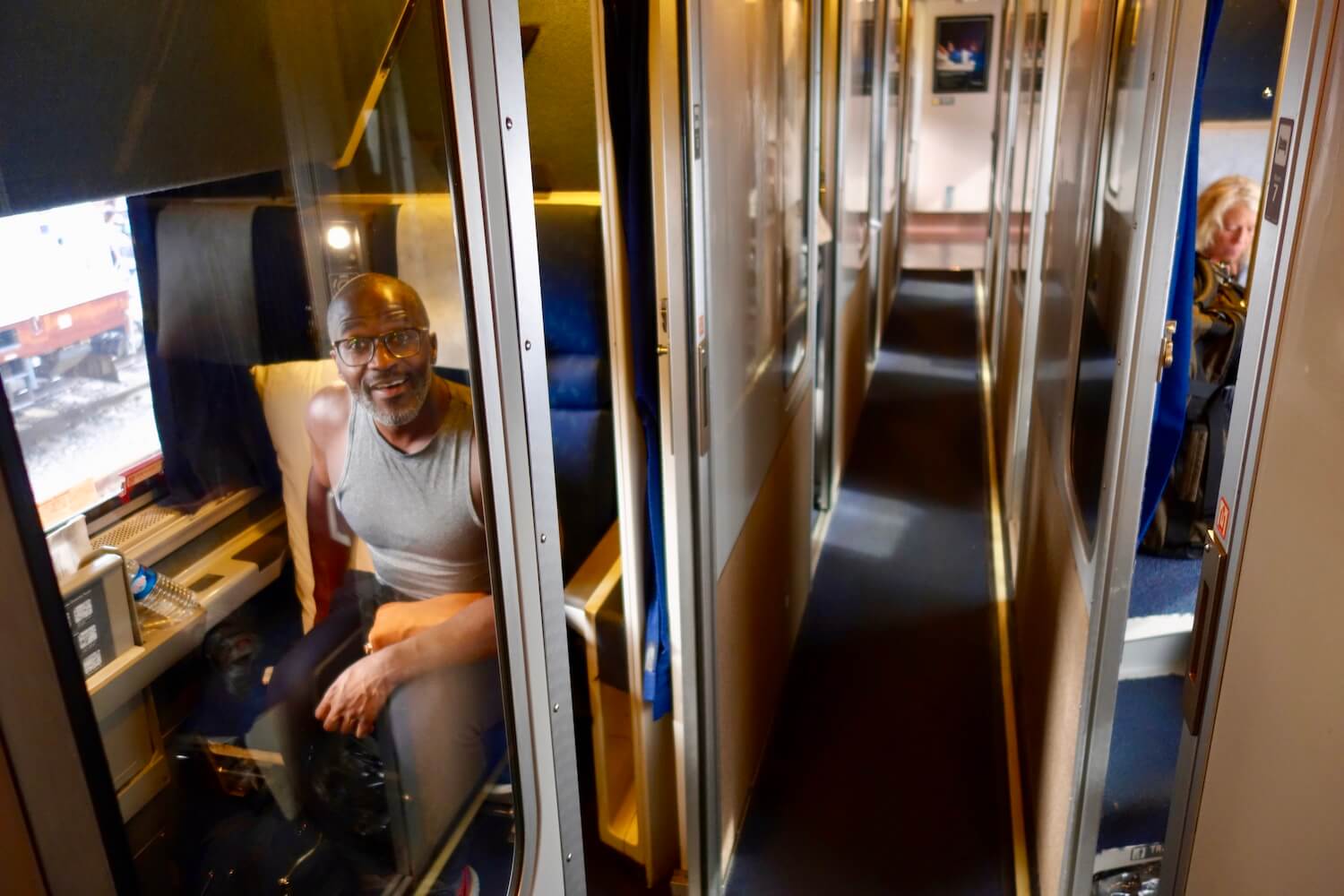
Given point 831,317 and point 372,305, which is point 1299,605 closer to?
point 372,305

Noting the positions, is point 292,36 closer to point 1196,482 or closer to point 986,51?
point 1196,482

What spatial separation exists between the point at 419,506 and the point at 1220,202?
148 inches

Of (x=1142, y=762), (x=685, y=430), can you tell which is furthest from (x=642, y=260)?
(x=1142, y=762)

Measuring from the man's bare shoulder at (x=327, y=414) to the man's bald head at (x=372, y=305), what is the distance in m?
0.06

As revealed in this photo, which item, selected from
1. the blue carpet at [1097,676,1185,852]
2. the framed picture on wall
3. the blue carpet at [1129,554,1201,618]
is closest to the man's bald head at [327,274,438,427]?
the blue carpet at [1097,676,1185,852]

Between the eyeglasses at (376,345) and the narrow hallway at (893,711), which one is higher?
the eyeglasses at (376,345)

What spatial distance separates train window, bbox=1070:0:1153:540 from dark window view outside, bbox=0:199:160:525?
4.88ft

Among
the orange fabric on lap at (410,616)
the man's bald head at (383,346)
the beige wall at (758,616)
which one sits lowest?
the beige wall at (758,616)

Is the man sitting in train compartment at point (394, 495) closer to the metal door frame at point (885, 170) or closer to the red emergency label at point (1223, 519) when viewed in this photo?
the red emergency label at point (1223, 519)

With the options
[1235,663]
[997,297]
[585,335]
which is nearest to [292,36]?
[1235,663]

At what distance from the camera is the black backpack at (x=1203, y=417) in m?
3.73

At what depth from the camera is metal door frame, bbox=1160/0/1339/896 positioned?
92 centimetres

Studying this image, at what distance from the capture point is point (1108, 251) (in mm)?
1960

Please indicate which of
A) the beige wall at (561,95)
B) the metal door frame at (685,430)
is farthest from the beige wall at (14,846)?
the beige wall at (561,95)
